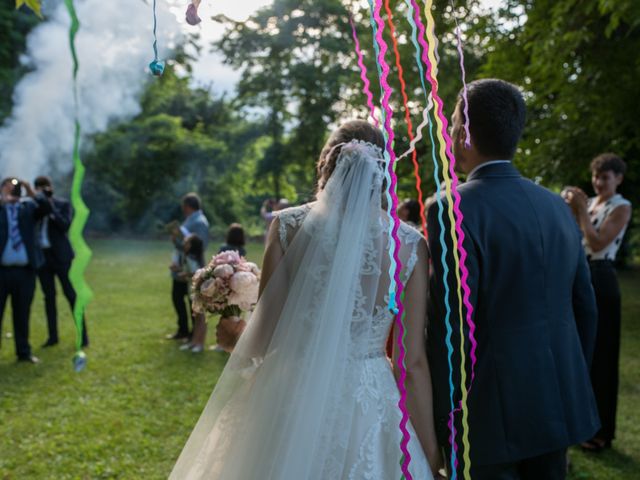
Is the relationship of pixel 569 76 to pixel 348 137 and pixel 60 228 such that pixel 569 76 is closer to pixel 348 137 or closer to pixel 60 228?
pixel 60 228

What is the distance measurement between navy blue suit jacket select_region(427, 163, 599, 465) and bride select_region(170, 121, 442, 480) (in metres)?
0.12

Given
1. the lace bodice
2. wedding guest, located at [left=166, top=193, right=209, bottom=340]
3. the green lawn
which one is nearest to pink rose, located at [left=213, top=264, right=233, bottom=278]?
the lace bodice

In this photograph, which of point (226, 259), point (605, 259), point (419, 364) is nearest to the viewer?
point (419, 364)

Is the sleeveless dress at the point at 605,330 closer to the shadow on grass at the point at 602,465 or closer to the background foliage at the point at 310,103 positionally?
the shadow on grass at the point at 602,465

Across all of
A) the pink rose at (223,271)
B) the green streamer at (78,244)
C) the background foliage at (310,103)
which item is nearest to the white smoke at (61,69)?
the background foliage at (310,103)

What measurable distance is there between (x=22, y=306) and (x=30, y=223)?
3.43ft

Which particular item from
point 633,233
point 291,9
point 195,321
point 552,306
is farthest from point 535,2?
point 291,9

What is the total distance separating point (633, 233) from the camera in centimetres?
2709

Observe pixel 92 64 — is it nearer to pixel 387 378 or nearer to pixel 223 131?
pixel 387 378

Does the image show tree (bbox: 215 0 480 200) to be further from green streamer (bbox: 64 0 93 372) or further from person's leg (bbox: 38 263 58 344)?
green streamer (bbox: 64 0 93 372)

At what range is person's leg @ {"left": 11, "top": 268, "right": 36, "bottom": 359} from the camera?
7821 mm

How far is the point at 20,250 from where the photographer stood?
7680 millimetres

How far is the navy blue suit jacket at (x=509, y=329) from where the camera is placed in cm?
238

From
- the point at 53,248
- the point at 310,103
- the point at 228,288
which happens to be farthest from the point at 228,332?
the point at 310,103
